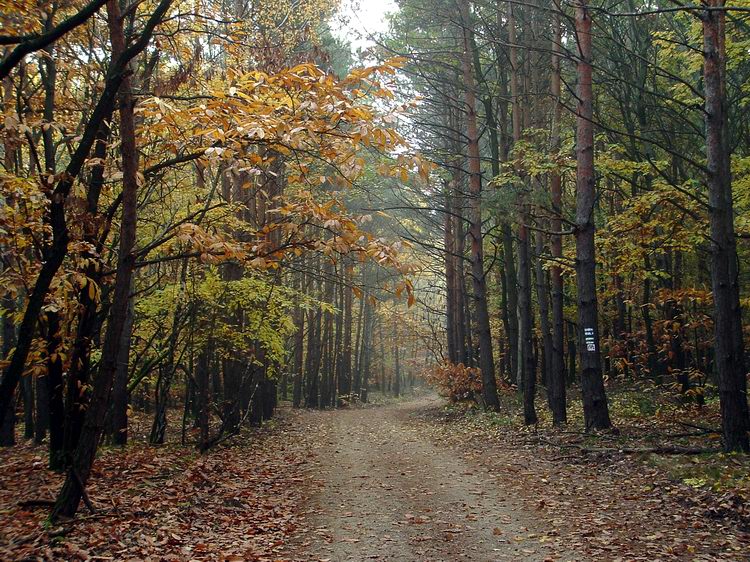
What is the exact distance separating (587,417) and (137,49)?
10.2 meters

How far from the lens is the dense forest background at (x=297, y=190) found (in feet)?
21.7

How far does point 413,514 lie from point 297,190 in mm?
11094

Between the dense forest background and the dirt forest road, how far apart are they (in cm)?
270

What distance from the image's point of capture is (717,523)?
21.1ft

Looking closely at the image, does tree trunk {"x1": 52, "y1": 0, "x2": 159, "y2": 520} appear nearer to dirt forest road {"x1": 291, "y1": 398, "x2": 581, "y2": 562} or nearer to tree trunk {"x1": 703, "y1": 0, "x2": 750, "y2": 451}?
dirt forest road {"x1": 291, "y1": 398, "x2": 581, "y2": 562}

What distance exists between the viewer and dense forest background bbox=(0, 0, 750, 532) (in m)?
6.60

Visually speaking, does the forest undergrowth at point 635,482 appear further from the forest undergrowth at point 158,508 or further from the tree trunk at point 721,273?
the forest undergrowth at point 158,508

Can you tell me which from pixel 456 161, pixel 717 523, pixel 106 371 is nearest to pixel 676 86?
pixel 456 161

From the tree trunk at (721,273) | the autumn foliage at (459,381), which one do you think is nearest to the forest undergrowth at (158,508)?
the tree trunk at (721,273)

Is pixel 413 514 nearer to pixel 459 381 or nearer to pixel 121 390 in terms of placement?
pixel 121 390

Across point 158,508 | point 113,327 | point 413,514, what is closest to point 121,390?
point 158,508

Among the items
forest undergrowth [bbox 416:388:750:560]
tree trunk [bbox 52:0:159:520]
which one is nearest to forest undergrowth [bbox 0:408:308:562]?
tree trunk [bbox 52:0:159:520]

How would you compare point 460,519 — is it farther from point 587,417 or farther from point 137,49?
point 137,49

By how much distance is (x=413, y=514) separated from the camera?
7840mm
